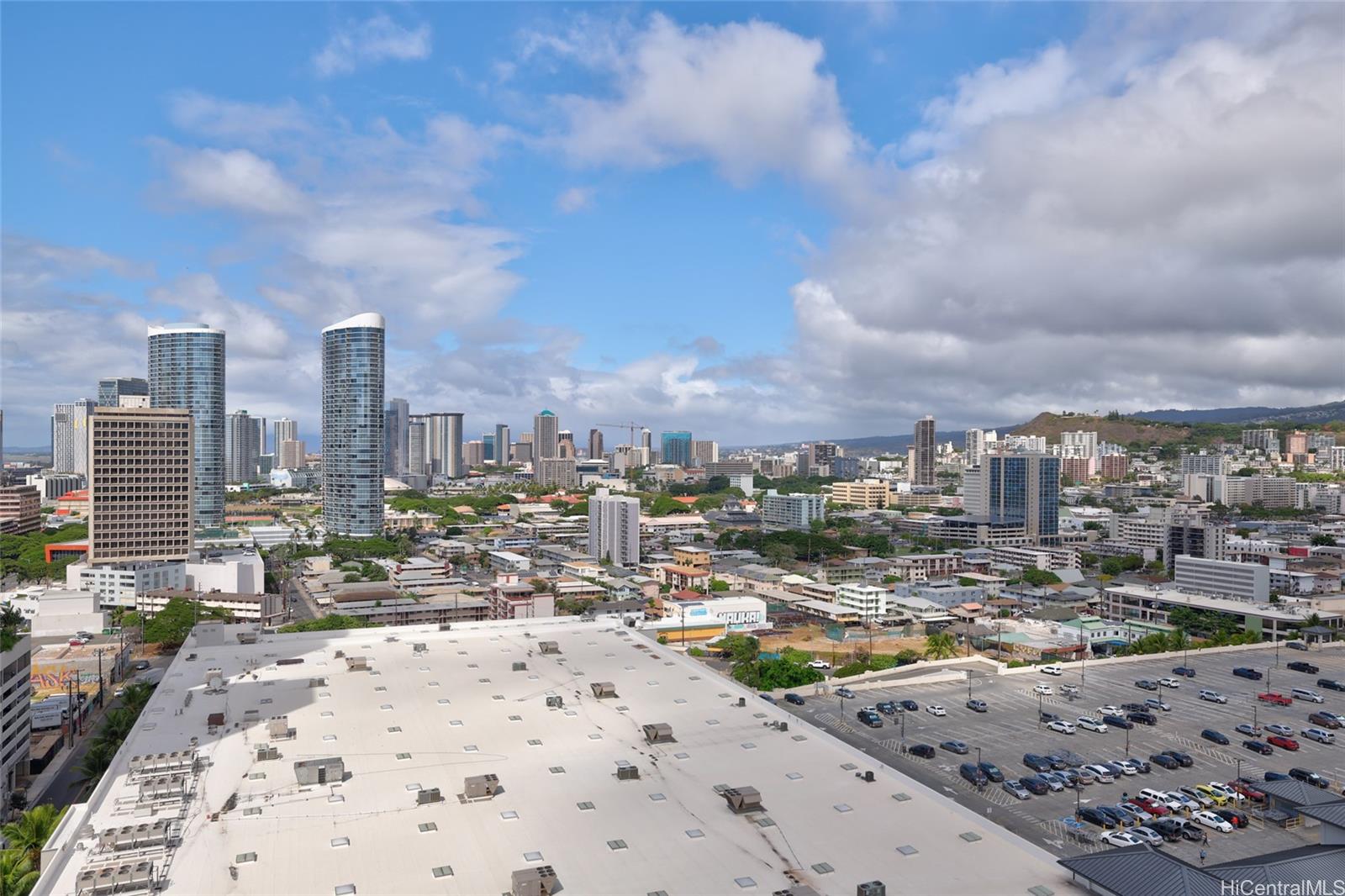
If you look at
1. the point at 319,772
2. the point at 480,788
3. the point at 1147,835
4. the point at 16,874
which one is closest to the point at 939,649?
the point at 1147,835

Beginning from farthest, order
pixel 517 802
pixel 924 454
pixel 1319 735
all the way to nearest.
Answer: pixel 924 454, pixel 1319 735, pixel 517 802

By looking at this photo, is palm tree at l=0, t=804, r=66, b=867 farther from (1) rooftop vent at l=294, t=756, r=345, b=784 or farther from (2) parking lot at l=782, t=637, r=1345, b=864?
(2) parking lot at l=782, t=637, r=1345, b=864

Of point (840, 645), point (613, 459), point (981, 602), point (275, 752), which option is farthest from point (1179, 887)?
point (613, 459)

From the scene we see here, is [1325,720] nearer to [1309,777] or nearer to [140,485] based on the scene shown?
[1309,777]

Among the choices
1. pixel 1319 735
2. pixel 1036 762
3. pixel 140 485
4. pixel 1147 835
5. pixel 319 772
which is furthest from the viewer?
pixel 140 485

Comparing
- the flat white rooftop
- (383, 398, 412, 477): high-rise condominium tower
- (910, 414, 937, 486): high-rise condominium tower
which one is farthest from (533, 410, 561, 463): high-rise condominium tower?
the flat white rooftop

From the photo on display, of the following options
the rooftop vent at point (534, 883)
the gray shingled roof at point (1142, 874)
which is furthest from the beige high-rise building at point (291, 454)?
the gray shingled roof at point (1142, 874)
